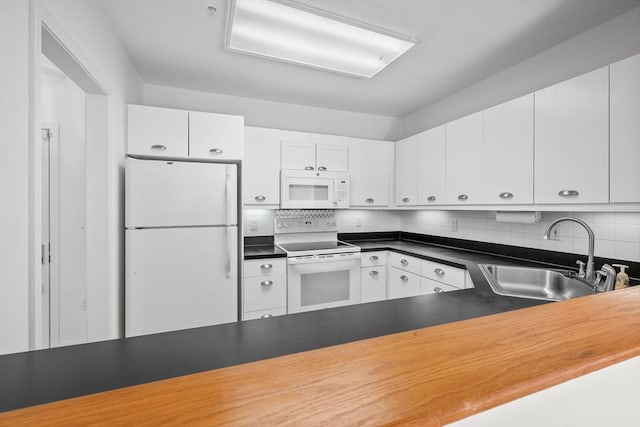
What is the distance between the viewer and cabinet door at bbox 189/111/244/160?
2.37 m

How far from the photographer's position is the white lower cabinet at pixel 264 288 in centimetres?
255

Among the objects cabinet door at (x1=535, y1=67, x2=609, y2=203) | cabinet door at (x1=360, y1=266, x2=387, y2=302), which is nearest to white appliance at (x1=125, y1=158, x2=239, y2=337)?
cabinet door at (x1=360, y1=266, x2=387, y2=302)

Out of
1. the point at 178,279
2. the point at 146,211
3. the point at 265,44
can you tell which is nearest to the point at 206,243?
the point at 178,279

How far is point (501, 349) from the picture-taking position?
19.7 inches

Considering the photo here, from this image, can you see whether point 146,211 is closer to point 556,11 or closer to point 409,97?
point 409,97

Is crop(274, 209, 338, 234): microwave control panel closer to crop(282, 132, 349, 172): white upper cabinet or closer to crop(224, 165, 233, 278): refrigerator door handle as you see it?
crop(282, 132, 349, 172): white upper cabinet

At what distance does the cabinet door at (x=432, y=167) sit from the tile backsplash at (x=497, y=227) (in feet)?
1.40

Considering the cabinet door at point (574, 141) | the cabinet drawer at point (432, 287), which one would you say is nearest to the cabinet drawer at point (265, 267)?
the cabinet drawer at point (432, 287)

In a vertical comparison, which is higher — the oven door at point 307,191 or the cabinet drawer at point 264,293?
the oven door at point 307,191

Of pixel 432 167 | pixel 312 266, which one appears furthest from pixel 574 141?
pixel 312 266

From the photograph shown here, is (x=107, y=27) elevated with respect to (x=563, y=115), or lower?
elevated

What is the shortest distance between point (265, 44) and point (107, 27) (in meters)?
1.01

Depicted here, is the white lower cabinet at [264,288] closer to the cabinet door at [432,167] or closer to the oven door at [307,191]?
the oven door at [307,191]

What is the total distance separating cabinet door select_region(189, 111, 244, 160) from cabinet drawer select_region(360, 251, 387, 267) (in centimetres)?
164
